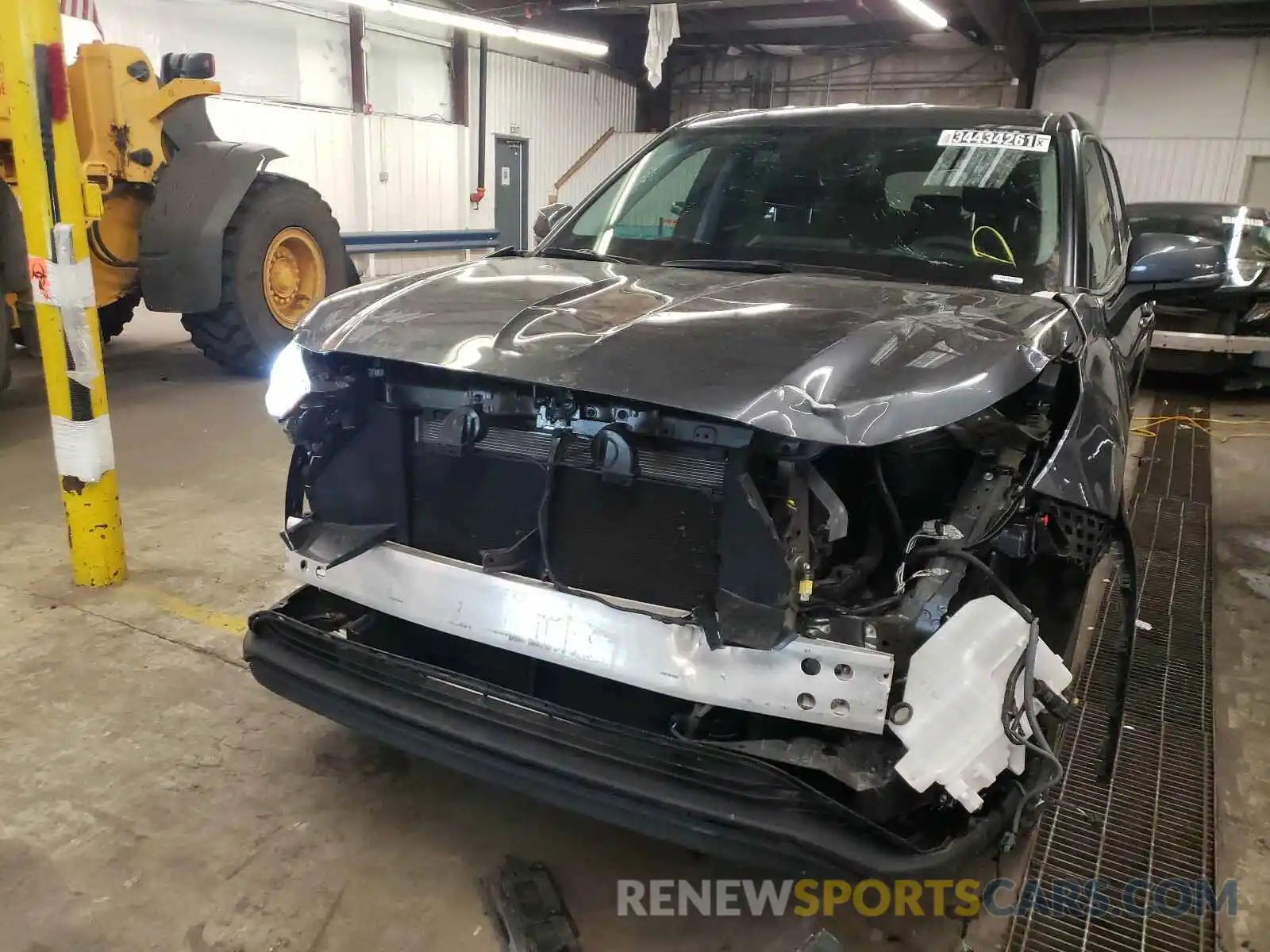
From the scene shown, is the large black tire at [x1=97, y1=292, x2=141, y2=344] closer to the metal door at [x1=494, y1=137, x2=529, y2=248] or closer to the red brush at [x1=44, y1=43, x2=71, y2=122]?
the red brush at [x1=44, y1=43, x2=71, y2=122]

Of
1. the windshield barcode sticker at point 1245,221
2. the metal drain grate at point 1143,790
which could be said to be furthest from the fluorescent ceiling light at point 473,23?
the metal drain grate at point 1143,790

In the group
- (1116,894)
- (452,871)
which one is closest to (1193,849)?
(1116,894)

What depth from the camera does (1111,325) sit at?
8.34ft

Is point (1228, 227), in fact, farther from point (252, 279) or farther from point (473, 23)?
point (473, 23)

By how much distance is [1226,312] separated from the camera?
6578mm

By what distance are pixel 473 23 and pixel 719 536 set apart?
9.70 m

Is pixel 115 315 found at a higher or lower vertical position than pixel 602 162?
lower

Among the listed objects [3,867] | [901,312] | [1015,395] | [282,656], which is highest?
[901,312]

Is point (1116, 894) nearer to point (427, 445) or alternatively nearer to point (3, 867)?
point (427, 445)

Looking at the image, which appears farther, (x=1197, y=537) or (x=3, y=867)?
(x=1197, y=537)

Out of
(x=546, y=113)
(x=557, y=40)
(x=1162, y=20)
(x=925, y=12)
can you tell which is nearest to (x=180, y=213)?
(x=557, y=40)

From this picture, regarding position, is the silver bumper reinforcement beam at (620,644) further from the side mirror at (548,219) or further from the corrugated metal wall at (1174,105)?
the corrugated metal wall at (1174,105)

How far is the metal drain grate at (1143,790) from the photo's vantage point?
1897mm

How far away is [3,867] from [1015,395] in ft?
7.76
